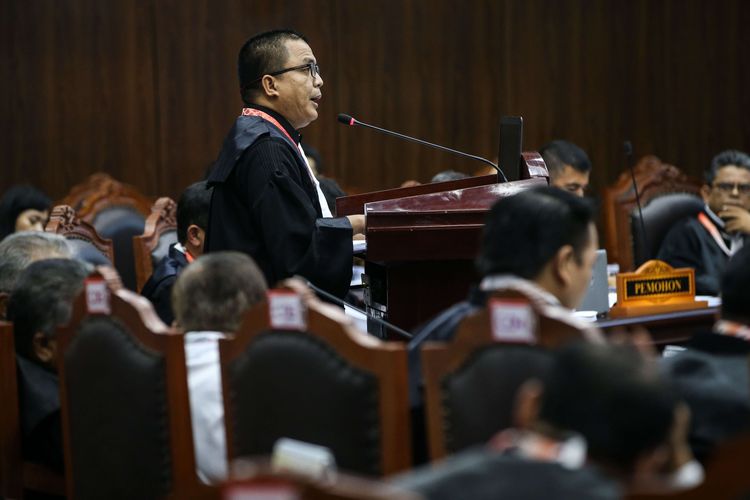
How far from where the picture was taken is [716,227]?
468 centimetres

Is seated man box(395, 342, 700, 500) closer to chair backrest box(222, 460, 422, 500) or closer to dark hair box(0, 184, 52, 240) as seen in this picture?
chair backrest box(222, 460, 422, 500)

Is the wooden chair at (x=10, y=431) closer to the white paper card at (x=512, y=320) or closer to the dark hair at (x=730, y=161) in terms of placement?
the white paper card at (x=512, y=320)

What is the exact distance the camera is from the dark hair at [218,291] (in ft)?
7.02

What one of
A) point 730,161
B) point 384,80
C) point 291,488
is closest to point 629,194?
point 730,161

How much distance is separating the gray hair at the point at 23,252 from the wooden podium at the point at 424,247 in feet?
2.72

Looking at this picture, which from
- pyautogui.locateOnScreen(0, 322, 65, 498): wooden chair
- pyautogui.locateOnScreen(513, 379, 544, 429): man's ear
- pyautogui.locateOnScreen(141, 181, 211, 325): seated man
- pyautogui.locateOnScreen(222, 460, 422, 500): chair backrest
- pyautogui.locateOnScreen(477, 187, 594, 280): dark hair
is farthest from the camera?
pyautogui.locateOnScreen(141, 181, 211, 325): seated man

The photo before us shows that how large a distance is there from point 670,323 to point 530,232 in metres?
1.21

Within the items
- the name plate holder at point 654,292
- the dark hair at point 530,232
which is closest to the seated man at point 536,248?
the dark hair at point 530,232

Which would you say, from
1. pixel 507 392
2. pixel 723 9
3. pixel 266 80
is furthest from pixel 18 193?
pixel 723 9

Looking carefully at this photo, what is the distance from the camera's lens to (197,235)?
3732 millimetres

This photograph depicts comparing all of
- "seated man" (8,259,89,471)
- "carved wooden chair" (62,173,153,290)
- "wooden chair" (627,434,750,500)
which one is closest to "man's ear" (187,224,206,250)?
"carved wooden chair" (62,173,153,290)

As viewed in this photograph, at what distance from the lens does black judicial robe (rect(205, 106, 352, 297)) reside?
313 cm

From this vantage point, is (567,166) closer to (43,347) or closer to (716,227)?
(716,227)

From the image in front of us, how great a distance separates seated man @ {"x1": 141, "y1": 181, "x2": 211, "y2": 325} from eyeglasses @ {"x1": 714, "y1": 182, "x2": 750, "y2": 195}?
2.29 metres
